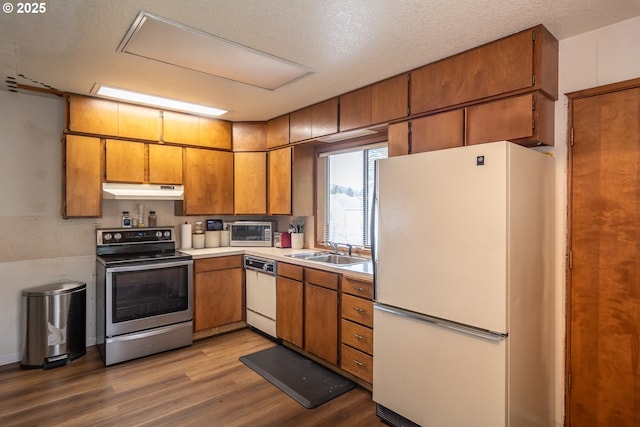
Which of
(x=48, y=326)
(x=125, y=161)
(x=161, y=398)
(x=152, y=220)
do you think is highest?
(x=125, y=161)

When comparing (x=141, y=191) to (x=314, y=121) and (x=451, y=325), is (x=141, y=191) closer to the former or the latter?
(x=314, y=121)

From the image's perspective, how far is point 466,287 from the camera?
1.88 metres

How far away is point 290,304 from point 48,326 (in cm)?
209

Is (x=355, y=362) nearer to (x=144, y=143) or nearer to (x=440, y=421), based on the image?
(x=440, y=421)

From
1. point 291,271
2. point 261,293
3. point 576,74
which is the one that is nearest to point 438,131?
point 576,74

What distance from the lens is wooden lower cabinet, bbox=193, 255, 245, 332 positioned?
360 centimetres

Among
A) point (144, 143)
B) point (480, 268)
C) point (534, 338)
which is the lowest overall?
point (534, 338)

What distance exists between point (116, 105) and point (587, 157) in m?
3.84

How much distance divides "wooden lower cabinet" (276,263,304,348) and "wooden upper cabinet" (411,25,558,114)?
1807mm

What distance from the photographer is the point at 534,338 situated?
195 cm

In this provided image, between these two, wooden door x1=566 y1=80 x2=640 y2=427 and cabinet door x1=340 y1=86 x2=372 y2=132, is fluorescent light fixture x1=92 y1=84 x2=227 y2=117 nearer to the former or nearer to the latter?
cabinet door x1=340 y1=86 x2=372 y2=132

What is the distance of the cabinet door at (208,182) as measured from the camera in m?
3.82

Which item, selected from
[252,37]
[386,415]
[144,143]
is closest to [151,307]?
[144,143]

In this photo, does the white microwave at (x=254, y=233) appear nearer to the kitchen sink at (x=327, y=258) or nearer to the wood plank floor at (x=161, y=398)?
the kitchen sink at (x=327, y=258)
